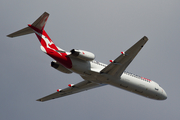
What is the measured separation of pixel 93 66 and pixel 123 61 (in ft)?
12.0

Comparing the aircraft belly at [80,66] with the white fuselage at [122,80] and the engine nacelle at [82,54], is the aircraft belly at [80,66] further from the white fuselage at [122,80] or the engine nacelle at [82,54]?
the engine nacelle at [82,54]

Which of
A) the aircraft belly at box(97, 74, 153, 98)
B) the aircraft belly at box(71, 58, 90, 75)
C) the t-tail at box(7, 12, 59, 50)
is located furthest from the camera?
the aircraft belly at box(97, 74, 153, 98)

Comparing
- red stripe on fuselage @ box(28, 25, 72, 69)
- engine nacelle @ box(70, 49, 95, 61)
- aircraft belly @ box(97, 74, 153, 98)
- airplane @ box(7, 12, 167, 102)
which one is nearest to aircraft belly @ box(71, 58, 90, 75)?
airplane @ box(7, 12, 167, 102)

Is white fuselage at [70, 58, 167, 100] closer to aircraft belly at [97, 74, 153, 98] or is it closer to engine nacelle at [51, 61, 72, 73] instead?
aircraft belly at [97, 74, 153, 98]

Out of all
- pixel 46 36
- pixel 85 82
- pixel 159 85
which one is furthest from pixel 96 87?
pixel 46 36

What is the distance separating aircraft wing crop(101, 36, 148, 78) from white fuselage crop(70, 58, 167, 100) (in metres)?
0.85

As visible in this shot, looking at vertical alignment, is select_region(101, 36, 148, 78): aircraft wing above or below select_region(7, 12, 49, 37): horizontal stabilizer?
below

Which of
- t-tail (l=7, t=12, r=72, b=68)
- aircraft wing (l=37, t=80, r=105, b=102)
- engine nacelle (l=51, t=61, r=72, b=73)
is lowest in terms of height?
aircraft wing (l=37, t=80, r=105, b=102)

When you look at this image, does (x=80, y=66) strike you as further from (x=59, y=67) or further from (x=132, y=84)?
(x=132, y=84)

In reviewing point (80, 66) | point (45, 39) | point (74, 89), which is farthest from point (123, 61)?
point (74, 89)

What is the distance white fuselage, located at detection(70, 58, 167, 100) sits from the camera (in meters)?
29.1

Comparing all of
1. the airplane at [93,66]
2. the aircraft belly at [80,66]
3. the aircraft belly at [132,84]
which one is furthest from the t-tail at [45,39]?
the aircraft belly at [132,84]

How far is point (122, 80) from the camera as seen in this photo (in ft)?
104

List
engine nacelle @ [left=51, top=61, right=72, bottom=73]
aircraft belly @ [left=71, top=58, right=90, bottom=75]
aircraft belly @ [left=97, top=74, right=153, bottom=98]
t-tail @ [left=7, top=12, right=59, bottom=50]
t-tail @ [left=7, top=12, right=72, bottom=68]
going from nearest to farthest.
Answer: t-tail @ [left=7, top=12, right=72, bottom=68], t-tail @ [left=7, top=12, right=59, bottom=50], aircraft belly @ [left=71, top=58, right=90, bottom=75], engine nacelle @ [left=51, top=61, right=72, bottom=73], aircraft belly @ [left=97, top=74, right=153, bottom=98]
